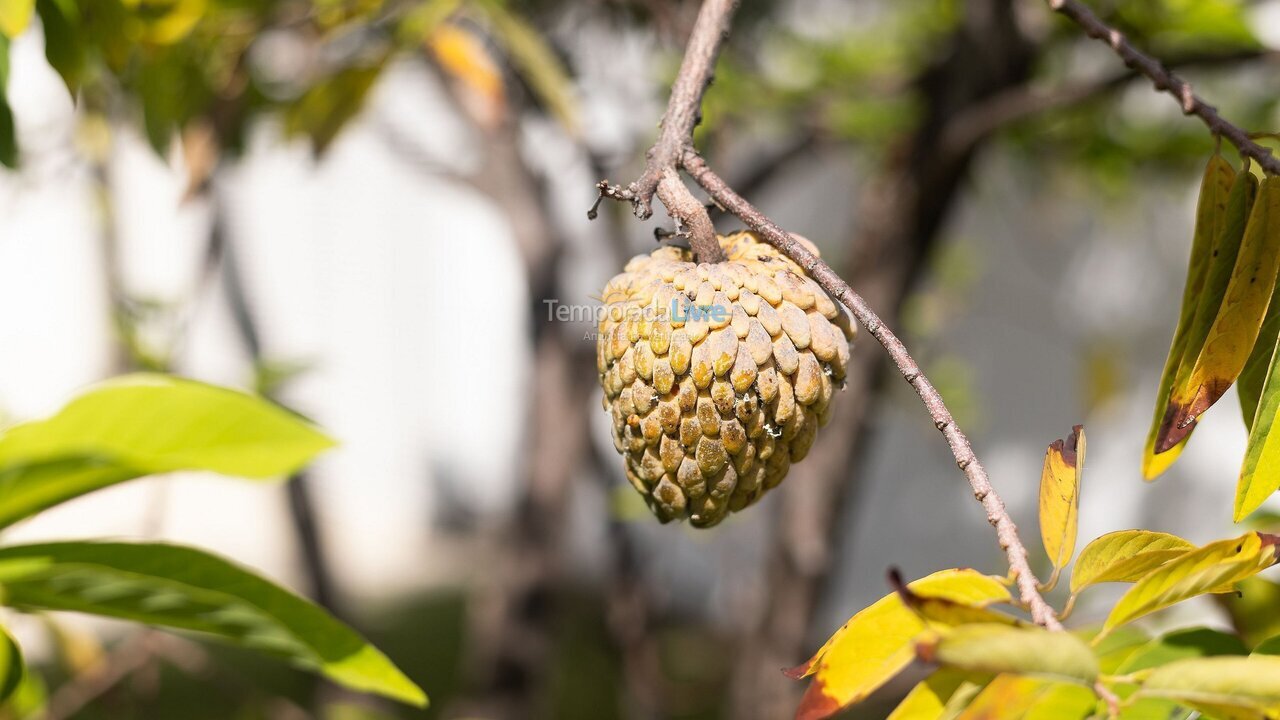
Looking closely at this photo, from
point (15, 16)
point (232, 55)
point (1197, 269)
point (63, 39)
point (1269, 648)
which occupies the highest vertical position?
point (232, 55)

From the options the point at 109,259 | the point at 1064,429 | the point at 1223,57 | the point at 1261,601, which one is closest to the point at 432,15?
the point at 1223,57

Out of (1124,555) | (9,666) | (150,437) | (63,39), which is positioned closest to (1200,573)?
(1124,555)

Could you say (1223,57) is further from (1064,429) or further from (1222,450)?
(1064,429)

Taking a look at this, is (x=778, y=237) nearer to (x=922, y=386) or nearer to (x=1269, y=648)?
Result: (x=922, y=386)

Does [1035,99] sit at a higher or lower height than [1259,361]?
higher

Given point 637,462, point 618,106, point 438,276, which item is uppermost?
point 438,276

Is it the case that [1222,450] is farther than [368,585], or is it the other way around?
[368,585]

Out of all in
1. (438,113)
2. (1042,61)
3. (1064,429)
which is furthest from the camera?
(438,113)
